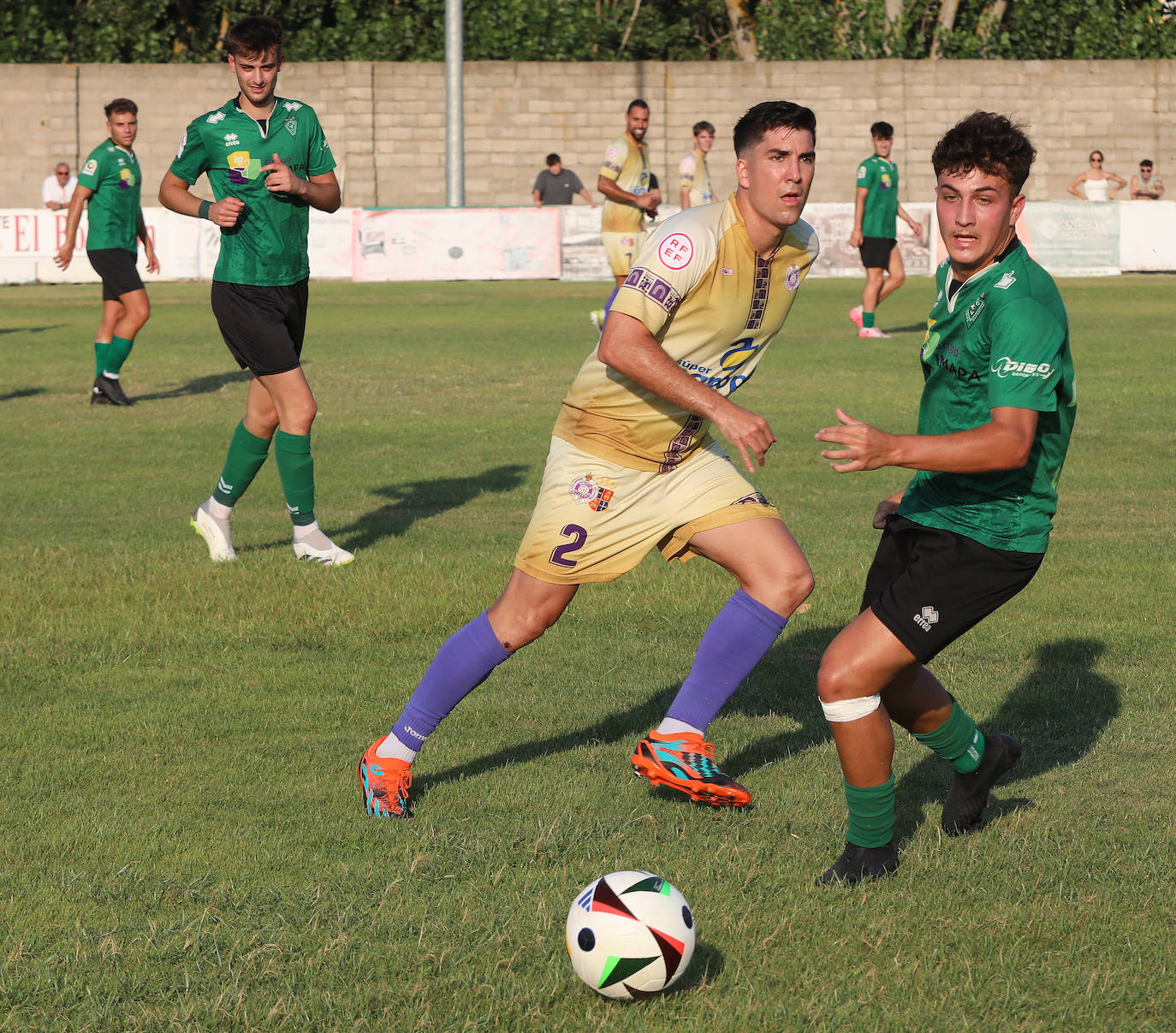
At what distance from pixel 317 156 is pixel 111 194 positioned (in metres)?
6.22

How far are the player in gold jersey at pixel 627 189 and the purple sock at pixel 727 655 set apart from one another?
11.7 metres

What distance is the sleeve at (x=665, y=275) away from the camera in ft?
13.7

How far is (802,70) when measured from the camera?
3403cm

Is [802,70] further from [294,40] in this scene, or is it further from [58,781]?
[58,781]

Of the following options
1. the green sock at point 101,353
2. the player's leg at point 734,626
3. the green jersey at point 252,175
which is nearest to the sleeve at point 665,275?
the player's leg at point 734,626

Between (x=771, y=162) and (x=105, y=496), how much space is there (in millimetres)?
6197

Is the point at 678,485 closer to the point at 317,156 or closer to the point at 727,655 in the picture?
the point at 727,655

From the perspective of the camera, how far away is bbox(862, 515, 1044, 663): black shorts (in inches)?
146

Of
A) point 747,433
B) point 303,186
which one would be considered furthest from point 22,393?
point 747,433

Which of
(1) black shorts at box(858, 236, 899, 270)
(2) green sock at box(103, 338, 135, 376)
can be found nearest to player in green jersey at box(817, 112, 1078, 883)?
(2) green sock at box(103, 338, 135, 376)

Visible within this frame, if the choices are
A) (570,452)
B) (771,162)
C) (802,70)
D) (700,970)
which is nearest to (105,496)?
(570,452)

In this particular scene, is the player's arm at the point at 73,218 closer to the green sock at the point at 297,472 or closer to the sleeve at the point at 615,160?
the sleeve at the point at 615,160

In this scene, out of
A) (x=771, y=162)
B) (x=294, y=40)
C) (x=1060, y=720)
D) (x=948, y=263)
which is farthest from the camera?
(x=294, y=40)

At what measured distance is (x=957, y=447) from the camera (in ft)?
11.2
